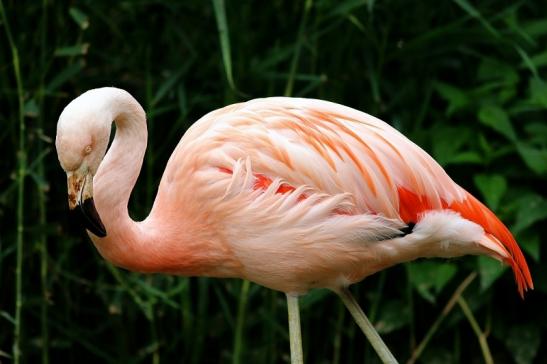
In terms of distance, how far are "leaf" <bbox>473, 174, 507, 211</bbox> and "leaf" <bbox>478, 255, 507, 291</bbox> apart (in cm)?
25

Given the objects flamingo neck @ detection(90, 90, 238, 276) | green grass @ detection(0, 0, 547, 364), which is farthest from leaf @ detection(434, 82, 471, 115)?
flamingo neck @ detection(90, 90, 238, 276)

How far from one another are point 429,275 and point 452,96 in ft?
2.79

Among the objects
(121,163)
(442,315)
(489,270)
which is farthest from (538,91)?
(121,163)

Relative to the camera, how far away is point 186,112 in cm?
496

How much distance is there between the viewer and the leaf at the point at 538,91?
203 inches

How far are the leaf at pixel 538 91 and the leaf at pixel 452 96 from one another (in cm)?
30

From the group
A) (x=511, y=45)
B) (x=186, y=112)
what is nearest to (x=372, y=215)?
(x=186, y=112)

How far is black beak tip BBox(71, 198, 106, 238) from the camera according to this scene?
354 centimetres

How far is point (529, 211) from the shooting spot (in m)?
5.10

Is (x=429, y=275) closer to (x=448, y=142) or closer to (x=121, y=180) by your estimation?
(x=448, y=142)

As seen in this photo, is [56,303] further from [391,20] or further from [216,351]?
[391,20]

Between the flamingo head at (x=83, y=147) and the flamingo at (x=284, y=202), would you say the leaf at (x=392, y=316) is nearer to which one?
the flamingo at (x=284, y=202)

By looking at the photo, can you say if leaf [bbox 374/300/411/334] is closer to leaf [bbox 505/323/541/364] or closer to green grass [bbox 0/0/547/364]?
green grass [bbox 0/0/547/364]

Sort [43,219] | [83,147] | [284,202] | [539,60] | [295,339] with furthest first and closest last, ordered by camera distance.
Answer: [539,60] → [43,219] → [295,339] → [284,202] → [83,147]
